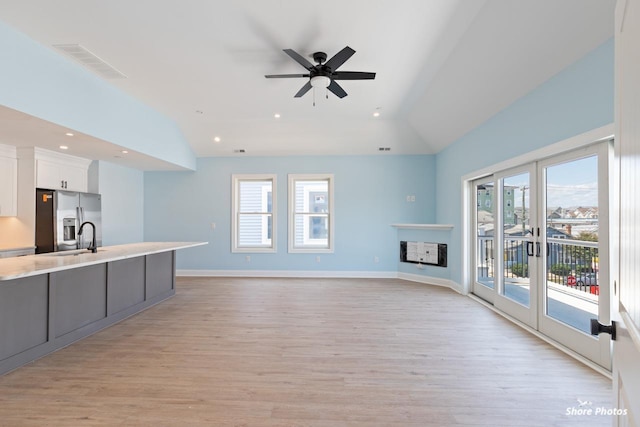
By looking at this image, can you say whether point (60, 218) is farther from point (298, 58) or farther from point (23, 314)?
point (298, 58)

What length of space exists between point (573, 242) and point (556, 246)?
0.80 feet

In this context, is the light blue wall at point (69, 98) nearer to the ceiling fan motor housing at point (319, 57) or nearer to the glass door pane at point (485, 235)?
the ceiling fan motor housing at point (319, 57)

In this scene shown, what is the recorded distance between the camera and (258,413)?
78.5 inches

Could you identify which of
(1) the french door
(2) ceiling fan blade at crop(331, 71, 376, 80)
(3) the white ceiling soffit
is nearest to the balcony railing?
(1) the french door

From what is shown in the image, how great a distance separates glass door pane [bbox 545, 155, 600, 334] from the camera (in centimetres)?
263

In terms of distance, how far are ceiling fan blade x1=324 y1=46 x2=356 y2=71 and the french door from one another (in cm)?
230

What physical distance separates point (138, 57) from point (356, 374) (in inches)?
155

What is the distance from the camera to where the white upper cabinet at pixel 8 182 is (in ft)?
14.3

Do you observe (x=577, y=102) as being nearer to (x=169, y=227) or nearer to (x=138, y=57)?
(x=138, y=57)

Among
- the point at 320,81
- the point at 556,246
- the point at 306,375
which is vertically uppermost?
the point at 320,81

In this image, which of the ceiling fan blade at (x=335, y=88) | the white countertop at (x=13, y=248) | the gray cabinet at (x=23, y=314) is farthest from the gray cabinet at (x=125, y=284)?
the ceiling fan blade at (x=335, y=88)

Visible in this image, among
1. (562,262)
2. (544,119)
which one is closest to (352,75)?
(544,119)

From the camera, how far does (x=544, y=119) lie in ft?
9.93

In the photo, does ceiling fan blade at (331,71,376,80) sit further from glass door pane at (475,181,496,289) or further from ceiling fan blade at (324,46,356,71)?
glass door pane at (475,181,496,289)
